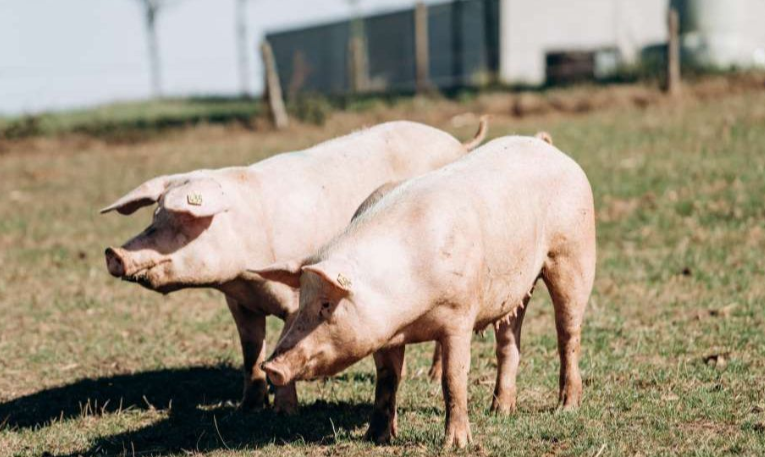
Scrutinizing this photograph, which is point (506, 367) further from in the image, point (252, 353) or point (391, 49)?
point (391, 49)

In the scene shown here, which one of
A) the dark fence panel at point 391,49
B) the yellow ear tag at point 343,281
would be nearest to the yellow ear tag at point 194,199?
the yellow ear tag at point 343,281

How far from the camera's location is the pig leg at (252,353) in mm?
6750

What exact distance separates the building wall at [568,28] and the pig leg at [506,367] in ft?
88.0

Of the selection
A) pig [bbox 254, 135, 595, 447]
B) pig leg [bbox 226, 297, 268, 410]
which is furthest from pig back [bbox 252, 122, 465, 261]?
pig [bbox 254, 135, 595, 447]

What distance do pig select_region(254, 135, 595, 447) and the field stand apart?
388mm

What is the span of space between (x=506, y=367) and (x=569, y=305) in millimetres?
480

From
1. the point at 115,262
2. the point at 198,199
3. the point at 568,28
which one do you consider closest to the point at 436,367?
the point at 198,199

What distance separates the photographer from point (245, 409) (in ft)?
22.2

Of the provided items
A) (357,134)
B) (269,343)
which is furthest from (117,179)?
(357,134)

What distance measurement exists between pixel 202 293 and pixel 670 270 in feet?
13.5

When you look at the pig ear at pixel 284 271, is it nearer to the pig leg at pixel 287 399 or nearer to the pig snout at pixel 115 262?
the pig snout at pixel 115 262

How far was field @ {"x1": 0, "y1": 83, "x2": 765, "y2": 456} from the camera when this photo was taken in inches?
229

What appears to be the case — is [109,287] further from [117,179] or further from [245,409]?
[117,179]

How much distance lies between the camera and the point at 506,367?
6270mm
